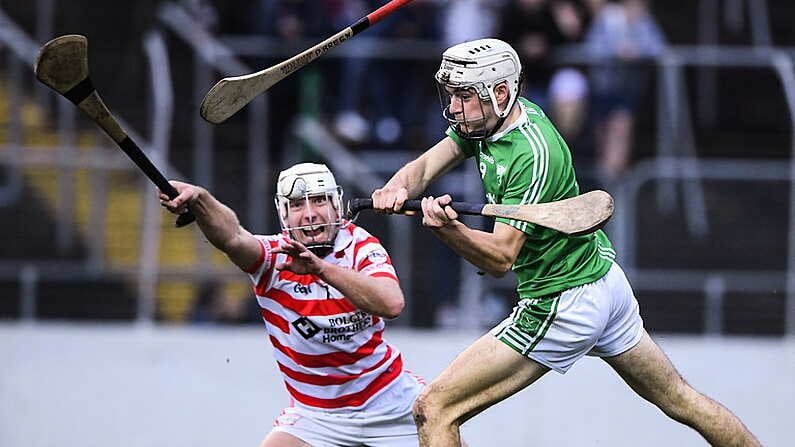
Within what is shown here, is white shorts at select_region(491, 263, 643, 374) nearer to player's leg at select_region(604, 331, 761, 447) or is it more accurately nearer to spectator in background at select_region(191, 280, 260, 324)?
player's leg at select_region(604, 331, 761, 447)

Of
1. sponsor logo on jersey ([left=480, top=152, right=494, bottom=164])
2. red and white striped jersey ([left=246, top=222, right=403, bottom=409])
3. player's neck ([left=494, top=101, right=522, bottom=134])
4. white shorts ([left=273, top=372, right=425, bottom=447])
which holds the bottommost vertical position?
white shorts ([left=273, top=372, right=425, bottom=447])

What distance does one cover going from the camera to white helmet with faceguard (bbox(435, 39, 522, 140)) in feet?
17.5

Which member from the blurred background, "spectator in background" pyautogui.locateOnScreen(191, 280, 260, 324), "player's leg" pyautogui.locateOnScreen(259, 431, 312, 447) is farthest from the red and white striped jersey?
"spectator in background" pyautogui.locateOnScreen(191, 280, 260, 324)

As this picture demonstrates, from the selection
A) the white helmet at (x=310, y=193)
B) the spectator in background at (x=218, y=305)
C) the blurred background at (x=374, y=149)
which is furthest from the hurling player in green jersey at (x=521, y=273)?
Result: the spectator in background at (x=218, y=305)

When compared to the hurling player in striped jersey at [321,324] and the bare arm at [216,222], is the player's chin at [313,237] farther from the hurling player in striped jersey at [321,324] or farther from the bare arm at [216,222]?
the bare arm at [216,222]

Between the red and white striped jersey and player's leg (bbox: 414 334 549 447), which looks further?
the red and white striped jersey

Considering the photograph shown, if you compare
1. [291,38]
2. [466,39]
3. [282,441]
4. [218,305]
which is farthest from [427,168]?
[291,38]

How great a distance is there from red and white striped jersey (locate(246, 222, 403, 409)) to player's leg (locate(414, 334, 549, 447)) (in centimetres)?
28

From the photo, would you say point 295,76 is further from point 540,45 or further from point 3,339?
point 3,339

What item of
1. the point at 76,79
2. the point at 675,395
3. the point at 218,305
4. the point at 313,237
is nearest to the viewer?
the point at 76,79

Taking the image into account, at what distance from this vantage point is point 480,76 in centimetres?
532

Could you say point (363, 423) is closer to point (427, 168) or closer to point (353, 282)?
point (353, 282)

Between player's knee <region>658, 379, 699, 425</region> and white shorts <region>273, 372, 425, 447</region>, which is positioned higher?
player's knee <region>658, 379, 699, 425</region>

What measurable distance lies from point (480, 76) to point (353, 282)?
0.87 meters
